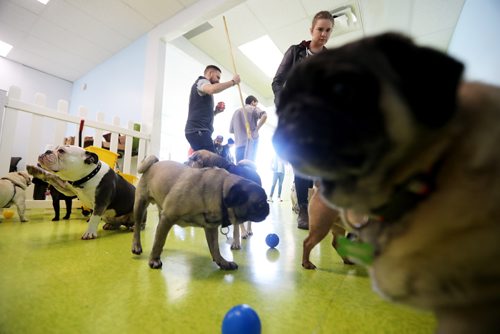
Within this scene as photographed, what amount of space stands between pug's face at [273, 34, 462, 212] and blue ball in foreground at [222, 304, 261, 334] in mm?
537

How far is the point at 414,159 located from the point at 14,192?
148 inches

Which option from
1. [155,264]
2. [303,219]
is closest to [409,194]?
[155,264]

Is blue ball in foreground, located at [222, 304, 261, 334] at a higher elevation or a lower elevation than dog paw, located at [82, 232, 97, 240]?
higher

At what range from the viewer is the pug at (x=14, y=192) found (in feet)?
8.54

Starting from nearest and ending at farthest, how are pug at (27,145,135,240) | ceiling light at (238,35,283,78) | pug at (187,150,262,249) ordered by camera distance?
pug at (187,150,262,249)
pug at (27,145,135,240)
ceiling light at (238,35,283,78)

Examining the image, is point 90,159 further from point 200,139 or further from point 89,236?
point 200,139

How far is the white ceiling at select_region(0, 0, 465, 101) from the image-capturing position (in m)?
4.84

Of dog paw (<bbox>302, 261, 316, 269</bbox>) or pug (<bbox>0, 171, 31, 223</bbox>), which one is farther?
pug (<bbox>0, 171, 31, 223</bbox>)

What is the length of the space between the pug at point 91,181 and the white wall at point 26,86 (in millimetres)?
6206

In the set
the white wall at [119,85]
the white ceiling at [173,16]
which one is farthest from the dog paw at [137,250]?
the white wall at [119,85]

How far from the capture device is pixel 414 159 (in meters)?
0.40

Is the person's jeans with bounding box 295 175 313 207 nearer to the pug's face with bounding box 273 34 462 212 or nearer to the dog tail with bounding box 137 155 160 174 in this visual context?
the dog tail with bounding box 137 155 160 174

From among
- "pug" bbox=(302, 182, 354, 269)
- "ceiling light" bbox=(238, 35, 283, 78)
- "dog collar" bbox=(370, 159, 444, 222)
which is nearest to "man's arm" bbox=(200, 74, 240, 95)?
"pug" bbox=(302, 182, 354, 269)

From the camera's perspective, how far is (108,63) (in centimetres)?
695
